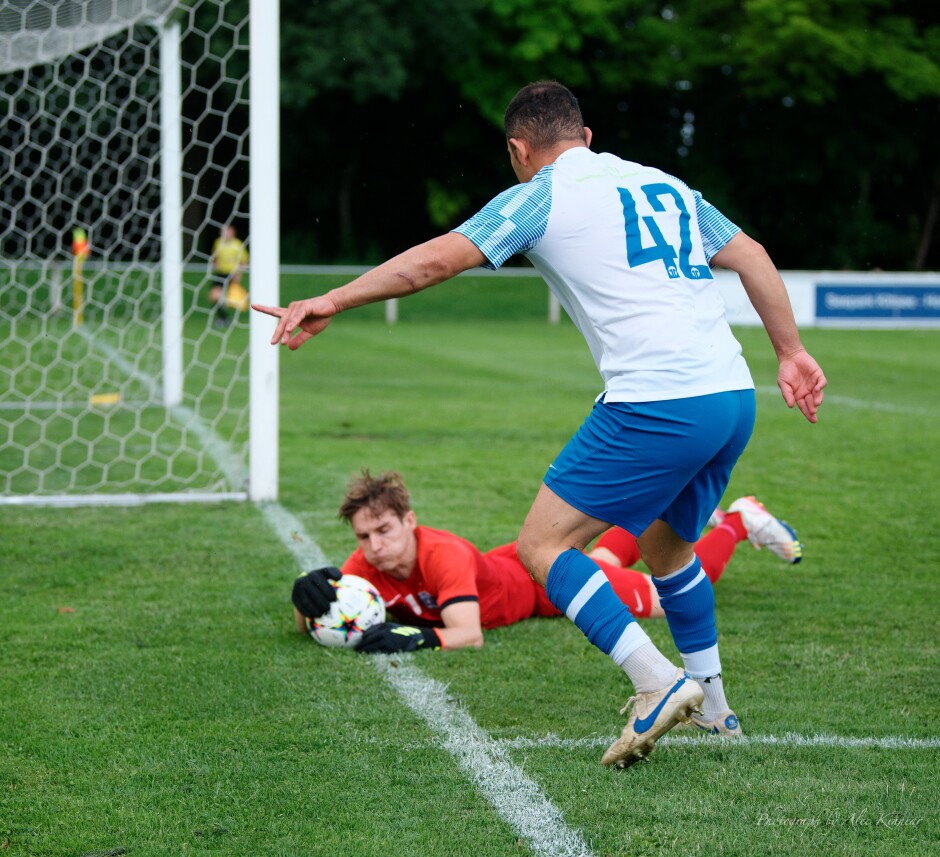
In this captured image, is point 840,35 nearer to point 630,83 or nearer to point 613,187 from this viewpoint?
point 630,83

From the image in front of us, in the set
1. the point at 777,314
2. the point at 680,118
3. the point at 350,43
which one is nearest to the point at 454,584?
the point at 777,314

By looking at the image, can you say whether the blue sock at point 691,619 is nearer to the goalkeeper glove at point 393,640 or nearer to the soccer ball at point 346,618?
the goalkeeper glove at point 393,640

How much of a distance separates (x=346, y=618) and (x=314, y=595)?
0.49 ft

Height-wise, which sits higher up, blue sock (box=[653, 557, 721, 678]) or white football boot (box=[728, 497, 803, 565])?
blue sock (box=[653, 557, 721, 678])

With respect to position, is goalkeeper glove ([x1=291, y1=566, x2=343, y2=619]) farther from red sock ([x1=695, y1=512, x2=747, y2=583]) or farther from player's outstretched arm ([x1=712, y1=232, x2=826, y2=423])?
player's outstretched arm ([x1=712, y1=232, x2=826, y2=423])

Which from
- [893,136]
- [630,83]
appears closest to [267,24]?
[630,83]

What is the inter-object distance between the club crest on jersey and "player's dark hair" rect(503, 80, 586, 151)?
1.86 metres

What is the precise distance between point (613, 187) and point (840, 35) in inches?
1384

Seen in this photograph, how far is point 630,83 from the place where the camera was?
36.1 m

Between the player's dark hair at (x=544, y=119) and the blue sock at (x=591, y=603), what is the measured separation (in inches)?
42.7

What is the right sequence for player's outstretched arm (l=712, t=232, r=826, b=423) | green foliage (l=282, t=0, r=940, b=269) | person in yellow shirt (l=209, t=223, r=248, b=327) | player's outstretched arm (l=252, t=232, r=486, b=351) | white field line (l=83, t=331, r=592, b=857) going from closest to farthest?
1. white field line (l=83, t=331, r=592, b=857)
2. player's outstretched arm (l=252, t=232, r=486, b=351)
3. player's outstretched arm (l=712, t=232, r=826, b=423)
4. person in yellow shirt (l=209, t=223, r=248, b=327)
5. green foliage (l=282, t=0, r=940, b=269)

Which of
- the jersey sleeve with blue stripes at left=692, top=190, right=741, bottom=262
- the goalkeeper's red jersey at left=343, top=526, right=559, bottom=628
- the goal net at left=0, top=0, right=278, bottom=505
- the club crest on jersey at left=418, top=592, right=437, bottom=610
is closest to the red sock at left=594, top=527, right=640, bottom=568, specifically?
the goalkeeper's red jersey at left=343, top=526, right=559, bottom=628

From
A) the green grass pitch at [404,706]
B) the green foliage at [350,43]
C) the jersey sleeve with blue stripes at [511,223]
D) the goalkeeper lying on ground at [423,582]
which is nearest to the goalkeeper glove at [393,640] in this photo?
the goalkeeper lying on ground at [423,582]

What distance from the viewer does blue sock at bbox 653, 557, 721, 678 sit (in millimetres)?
3602
